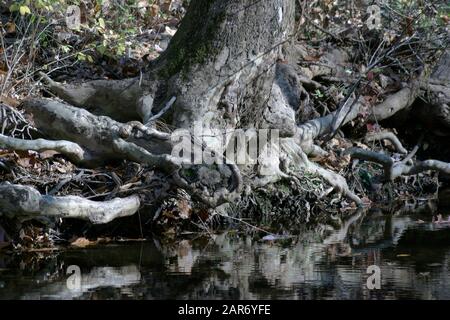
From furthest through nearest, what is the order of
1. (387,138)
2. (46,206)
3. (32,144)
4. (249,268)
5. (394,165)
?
(387,138) → (394,165) → (32,144) → (46,206) → (249,268)

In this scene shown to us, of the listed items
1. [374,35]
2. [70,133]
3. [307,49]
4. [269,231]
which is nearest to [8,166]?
[70,133]

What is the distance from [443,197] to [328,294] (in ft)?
21.7

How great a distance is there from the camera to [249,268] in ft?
24.0


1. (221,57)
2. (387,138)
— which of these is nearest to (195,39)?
(221,57)

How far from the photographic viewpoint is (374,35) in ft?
44.7

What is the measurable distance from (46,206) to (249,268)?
1875 millimetres

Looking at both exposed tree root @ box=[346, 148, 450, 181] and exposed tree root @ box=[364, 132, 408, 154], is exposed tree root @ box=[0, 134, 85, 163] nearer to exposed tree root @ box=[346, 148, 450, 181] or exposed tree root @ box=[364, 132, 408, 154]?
exposed tree root @ box=[346, 148, 450, 181]

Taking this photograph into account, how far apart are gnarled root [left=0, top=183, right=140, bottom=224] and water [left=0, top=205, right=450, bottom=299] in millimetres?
343

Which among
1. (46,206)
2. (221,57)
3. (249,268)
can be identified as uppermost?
(221,57)

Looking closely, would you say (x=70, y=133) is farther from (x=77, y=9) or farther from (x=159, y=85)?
(x=77, y=9)

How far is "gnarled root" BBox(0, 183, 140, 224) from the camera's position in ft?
25.4

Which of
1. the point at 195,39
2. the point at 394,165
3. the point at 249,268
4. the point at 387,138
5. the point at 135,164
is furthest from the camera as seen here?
the point at 387,138

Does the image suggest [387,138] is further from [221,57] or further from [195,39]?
[195,39]

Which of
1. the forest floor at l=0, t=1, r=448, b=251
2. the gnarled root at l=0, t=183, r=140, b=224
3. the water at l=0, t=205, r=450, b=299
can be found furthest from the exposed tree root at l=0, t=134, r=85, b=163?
the water at l=0, t=205, r=450, b=299
